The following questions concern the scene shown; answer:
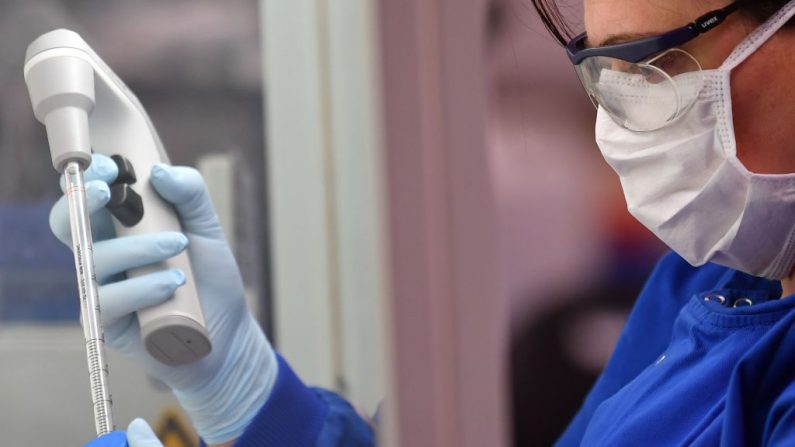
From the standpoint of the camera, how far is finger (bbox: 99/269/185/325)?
122cm

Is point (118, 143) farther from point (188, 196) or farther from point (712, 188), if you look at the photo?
point (712, 188)

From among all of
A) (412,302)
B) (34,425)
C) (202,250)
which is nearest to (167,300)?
(202,250)

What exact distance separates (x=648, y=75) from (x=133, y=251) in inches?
26.0

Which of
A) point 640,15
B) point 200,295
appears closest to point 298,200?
point 200,295

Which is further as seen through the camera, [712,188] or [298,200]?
[298,200]

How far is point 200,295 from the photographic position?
1367 millimetres

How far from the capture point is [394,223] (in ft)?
2.68

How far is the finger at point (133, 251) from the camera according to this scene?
1.24 metres

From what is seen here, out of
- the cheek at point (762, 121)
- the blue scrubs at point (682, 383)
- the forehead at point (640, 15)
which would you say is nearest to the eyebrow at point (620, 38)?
the forehead at point (640, 15)

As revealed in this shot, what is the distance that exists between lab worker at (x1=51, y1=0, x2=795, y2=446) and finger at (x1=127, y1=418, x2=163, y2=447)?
0.52 feet

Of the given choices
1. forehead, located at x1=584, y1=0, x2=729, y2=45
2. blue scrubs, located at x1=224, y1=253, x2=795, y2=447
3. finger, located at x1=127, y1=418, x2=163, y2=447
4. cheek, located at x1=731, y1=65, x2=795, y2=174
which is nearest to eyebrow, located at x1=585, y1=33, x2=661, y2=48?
forehead, located at x1=584, y1=0, x2=729, y2=45

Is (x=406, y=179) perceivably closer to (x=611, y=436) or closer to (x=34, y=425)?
(x=611, y=436)

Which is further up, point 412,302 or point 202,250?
point 412,302

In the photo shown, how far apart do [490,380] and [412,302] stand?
0.37 feet
